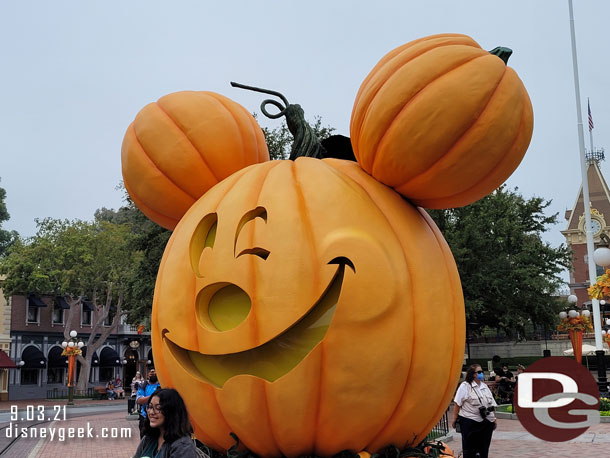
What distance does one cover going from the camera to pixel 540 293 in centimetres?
2391

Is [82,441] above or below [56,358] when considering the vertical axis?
below

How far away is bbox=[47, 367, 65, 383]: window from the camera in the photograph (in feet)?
126

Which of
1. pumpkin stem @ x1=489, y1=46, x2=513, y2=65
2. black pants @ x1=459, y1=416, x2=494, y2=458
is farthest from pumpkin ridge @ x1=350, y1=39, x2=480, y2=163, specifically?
black pants @ x1=459, y1=416, x2=494, y2=458

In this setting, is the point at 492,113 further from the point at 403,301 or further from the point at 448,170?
the point at 403,301

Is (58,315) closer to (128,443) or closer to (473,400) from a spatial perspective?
(128,443)

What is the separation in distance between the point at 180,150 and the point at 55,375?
38.7 meters

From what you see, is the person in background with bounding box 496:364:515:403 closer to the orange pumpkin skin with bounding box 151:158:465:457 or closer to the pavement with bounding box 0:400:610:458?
the pavement with bounding box 0:400:610:458

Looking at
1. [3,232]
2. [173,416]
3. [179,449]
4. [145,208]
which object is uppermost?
[3,232]

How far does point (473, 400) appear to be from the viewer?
7008 mm

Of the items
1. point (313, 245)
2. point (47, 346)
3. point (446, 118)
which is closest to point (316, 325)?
point (313, 245)

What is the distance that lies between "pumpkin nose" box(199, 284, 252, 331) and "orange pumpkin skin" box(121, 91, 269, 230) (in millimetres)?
985

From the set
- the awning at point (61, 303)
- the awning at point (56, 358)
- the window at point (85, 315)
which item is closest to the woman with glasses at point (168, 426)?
the awning at point (56, 358)

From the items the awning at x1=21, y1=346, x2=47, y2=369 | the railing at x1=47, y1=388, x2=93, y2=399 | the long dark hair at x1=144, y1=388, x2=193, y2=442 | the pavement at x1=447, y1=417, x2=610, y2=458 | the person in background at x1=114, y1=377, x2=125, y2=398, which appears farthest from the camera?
the awning at x1=21, y1=346, x2=47, y2=369

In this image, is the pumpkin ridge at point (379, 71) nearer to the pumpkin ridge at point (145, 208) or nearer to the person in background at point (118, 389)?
the pumpkin ridge at point (145, 208)
